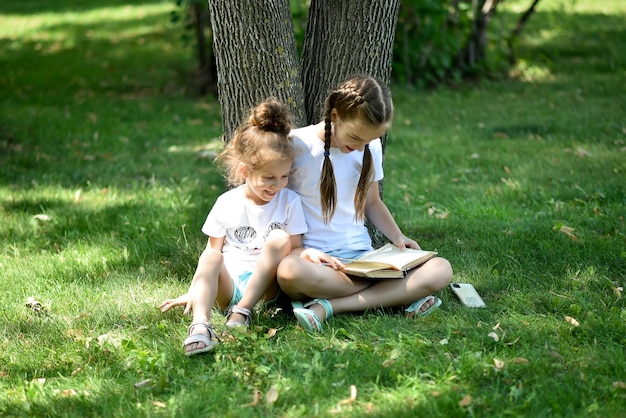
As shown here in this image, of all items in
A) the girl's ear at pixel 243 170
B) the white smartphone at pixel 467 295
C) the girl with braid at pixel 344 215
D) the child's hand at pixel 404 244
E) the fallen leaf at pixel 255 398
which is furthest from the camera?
the child's hand at pixel 404 244

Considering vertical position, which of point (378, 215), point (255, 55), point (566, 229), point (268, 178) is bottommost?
point (566, 229)

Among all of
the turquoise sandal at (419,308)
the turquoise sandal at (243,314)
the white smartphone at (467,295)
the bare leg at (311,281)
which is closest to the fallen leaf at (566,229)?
the white smartphone at (467,295)

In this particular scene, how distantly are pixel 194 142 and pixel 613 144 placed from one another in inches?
155

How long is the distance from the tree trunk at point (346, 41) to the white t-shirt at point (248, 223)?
0.84m

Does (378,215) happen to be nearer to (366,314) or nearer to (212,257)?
(366,314)

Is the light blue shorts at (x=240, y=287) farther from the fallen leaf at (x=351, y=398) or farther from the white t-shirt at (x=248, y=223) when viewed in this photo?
the fallen leaf at (x=351, y=398)

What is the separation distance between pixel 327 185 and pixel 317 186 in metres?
0.06

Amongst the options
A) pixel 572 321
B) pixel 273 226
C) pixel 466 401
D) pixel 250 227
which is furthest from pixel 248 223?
pixel 572 321

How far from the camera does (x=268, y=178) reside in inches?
146

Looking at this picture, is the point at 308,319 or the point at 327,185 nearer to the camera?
the point at 308,319

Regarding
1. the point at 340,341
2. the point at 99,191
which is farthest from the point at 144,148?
the point at 340,341

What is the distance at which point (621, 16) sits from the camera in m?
14.2

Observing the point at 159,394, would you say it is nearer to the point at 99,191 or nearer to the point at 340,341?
the point at 340,341

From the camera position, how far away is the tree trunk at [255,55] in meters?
4.04
